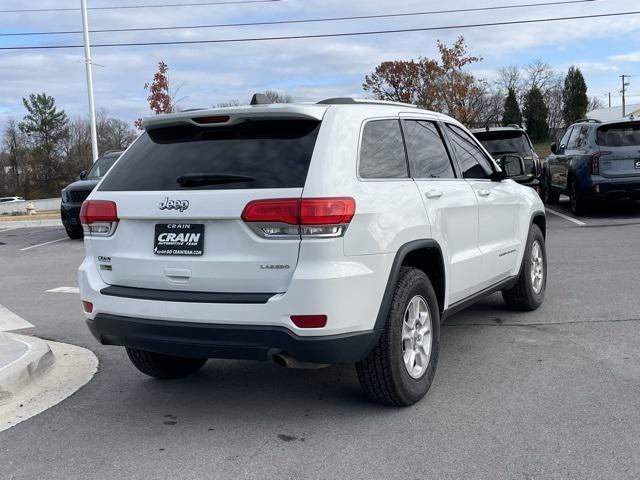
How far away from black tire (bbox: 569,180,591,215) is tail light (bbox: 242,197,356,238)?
36.6 feet

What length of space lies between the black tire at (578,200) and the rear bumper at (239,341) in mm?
11138

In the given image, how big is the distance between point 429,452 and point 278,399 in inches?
49.6

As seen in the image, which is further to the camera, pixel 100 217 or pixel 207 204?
pixel 100 217

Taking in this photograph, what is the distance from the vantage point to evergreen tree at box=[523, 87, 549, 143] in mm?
68562

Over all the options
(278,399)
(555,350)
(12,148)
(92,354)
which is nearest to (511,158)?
(555,350)

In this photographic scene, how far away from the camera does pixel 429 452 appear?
3572mm

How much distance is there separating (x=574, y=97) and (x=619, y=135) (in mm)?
71119

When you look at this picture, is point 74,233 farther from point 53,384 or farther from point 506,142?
point 53,384

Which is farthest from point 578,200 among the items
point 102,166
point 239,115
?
point 239,115

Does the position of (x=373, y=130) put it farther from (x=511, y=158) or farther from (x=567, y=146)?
(x=567, y=146)

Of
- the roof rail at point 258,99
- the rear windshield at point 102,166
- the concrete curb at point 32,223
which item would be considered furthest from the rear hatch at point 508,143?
the concrete curb at point 32,223

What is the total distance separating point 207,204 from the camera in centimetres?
376

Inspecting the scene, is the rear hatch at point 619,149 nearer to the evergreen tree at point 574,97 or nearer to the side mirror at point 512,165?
the side mirror at point 512,165

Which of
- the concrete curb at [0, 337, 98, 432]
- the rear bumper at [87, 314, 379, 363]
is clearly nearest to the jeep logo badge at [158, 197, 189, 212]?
the rear bumper at [87, 314, 379, 363]
